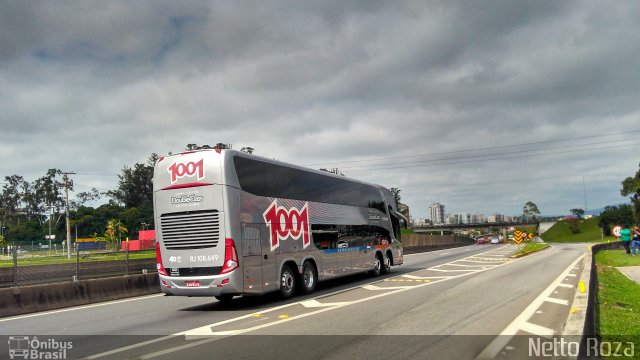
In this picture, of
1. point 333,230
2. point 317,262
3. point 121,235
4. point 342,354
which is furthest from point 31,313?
point 121,235

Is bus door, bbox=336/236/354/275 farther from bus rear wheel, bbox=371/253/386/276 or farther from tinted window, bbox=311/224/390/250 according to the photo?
bus rear wheel, bbox=371/253/386/276

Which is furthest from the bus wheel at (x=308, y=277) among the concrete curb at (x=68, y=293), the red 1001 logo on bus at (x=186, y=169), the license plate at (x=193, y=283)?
the concrete curb at (x=68, y=293)

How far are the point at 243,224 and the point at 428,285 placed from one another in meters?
6.53

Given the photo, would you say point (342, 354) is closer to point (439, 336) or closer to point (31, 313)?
point (439, 336)

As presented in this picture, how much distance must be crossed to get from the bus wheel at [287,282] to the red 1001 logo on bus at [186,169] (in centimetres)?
369

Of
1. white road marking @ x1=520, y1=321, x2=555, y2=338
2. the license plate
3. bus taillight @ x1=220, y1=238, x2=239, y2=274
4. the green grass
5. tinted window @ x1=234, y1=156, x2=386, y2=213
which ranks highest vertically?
tinted window @ x1=234, y1=156, x2=386, y2=213

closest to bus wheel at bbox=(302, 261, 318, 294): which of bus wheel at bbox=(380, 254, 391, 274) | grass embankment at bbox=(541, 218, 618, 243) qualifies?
bus wheel at bbox=(380, 254, 391, 274)

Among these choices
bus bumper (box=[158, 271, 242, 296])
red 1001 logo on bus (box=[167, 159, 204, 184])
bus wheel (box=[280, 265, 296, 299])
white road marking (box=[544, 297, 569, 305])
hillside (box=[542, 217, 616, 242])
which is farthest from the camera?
hillside (box=[542, 217, 616, 242])

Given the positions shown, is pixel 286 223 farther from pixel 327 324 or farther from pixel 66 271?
pixel 66 271

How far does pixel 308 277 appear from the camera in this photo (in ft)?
50.9

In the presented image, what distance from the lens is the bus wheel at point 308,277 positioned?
49.6ft

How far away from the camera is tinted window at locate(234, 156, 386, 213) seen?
1324 cm

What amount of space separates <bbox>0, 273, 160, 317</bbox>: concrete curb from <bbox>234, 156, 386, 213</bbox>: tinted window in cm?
627

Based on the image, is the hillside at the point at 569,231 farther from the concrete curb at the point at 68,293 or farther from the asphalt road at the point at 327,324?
the concrete curb at the point at 68,293
